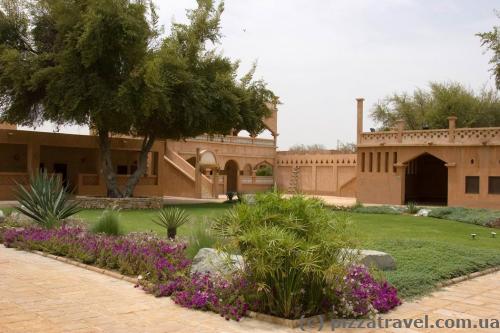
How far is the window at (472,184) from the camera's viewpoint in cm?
2902

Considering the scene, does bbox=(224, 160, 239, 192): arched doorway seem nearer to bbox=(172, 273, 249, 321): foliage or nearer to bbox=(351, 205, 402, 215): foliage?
bbox=(351, 205, 402, 215): foliage

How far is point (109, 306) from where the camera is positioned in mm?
6504

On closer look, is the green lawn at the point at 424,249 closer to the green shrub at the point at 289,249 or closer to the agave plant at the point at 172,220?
the agave plant at the point at 172,220

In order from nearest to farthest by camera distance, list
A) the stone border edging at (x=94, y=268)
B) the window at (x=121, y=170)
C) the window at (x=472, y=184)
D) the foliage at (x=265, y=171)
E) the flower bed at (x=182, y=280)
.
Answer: the flower bed at (x=182, y=280), the stone border edging at (x=94, y=268), the window at (x=472, y=184), the window at (x=121, y=170), the foliage at (x=265, y=171)

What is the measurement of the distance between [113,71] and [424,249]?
15.2 m

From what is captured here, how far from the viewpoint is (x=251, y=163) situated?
43875 millimetres

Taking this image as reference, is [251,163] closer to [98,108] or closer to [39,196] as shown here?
[98,108]

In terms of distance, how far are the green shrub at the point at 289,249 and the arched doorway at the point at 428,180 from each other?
3071 centimetres

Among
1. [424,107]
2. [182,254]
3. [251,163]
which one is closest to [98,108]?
[182,254]

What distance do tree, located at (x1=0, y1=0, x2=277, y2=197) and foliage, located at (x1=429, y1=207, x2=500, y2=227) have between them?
991 cm

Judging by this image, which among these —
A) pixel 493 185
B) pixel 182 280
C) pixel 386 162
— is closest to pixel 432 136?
pixel 386 162

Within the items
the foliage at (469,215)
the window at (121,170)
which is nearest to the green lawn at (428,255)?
the foliage at (469,215)

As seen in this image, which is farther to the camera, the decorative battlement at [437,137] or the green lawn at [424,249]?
the decorative battlement at [437,137]

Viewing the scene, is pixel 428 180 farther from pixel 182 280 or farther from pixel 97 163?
pixel 182 280
